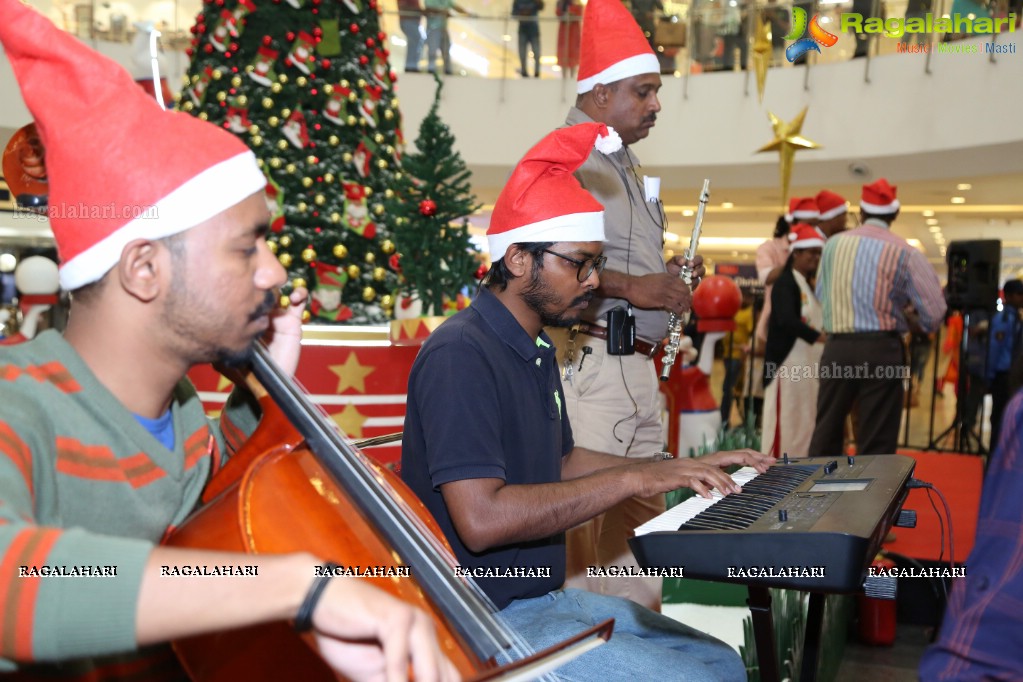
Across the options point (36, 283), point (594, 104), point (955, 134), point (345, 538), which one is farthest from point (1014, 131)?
point (345, 538)

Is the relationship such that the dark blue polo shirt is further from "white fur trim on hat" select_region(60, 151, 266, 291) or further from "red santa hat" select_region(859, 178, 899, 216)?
"red santa hat" select_region(859, 178, 899, 216)

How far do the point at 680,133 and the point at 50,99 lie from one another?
11.7 meters

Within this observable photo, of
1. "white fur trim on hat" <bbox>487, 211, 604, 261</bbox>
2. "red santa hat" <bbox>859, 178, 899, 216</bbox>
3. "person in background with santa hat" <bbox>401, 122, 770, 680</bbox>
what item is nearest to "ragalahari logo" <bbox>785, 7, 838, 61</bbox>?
"red santa hat" <bbox>859, 178, 899, 216</bbox>

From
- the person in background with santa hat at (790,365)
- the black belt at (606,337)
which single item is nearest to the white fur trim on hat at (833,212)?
the person in background with santa hat at (790,365)

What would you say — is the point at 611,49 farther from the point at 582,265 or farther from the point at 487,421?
the point at 487,421

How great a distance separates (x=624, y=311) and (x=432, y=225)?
1.52 meters

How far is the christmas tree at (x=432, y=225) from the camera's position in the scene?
4441mm

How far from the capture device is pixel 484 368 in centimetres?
195

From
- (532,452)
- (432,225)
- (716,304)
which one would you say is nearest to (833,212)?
(716,304)

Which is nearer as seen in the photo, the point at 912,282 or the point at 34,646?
the point at 34,646

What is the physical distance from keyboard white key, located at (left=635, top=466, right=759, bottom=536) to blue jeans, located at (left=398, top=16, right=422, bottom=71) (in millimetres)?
10851

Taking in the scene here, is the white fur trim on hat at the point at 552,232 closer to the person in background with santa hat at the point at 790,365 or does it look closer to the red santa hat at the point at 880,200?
the red santa hat at the point at 880,200

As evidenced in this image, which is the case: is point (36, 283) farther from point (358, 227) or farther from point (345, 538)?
point (345, 538)

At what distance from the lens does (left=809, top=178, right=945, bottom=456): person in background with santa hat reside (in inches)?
207
